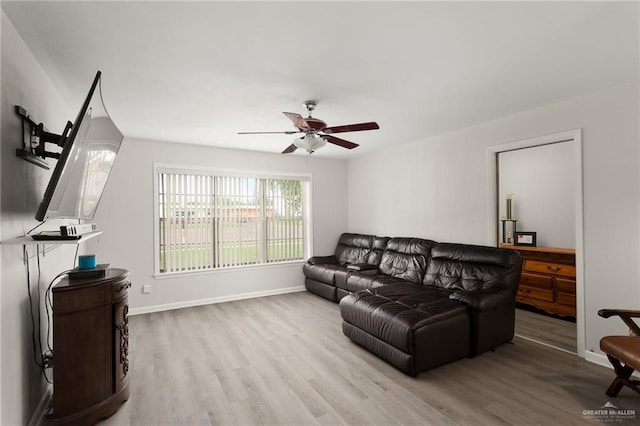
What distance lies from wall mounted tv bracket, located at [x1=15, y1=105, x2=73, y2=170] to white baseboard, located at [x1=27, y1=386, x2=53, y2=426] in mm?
1746

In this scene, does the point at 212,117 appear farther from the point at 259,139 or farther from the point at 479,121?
the point at 479,121

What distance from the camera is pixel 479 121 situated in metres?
3.87

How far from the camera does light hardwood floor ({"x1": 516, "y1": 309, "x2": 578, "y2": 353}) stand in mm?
3436

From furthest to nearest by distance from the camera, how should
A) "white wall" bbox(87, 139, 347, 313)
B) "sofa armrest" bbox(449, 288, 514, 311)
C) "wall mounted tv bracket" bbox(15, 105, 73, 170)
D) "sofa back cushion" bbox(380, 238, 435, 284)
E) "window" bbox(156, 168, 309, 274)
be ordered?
1. "window" bbox(156, 168, 309, 274)
2. "white wall" bbox(87, 139, 347, 313)
3. "sofa back cushion" bbox(380, 238, 435, 284)
4. "sofa armrest" bbox(449, 288, 514, 311)
5. "wall mounted tv bracket" bbox(15, 105, 73, 170)

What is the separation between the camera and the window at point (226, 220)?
15.8 ft

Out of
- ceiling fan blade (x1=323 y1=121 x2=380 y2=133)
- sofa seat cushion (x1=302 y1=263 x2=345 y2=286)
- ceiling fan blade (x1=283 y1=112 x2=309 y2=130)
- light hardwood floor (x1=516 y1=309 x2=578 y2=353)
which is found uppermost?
ceiling fan blade (x1=283 y1=112 x2=309 y2=130)

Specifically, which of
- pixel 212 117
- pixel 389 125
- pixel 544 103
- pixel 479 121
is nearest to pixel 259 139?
pixel 212 117

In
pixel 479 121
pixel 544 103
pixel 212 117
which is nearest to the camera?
pixel 544 103

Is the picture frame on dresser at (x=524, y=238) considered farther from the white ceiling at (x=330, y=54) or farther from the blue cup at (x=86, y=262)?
the blue cup at (x=86, y=262)

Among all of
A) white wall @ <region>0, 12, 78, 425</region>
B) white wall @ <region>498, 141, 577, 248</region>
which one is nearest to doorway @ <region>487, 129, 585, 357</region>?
white wall @ <region>498, 141, 577, 248</region>

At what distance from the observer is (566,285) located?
13.5 ft

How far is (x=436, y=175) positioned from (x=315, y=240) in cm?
266

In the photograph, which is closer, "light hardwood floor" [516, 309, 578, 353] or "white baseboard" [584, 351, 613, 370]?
"white baseboard" [584, 351, 613, 370]

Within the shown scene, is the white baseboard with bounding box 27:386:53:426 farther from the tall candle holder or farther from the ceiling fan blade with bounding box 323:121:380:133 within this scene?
the tall candle holder
